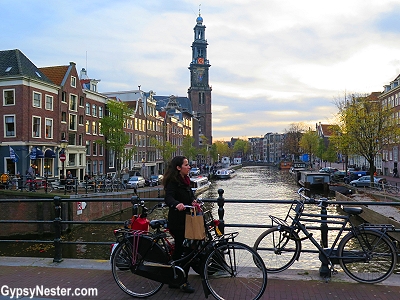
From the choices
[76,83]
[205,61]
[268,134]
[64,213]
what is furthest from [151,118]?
[268,134]

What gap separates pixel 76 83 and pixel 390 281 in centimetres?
3703

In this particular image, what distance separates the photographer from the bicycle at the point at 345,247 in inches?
200

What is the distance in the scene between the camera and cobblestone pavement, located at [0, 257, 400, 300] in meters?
4.68

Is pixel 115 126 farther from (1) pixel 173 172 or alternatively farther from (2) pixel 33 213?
(1) pixel 173 172

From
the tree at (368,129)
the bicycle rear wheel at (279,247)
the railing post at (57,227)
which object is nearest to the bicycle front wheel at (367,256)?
the bicycle rear wheel at (279,247)

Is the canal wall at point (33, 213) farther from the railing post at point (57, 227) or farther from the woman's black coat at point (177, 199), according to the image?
the woman's black coat at point (177, 199)

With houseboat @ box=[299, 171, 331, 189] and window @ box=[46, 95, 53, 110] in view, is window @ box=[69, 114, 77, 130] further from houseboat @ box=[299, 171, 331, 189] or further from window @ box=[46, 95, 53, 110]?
houseboat @ box=[299, 171, 331, 189]

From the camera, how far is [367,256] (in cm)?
519

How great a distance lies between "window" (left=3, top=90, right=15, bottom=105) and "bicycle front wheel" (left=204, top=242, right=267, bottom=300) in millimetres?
30651

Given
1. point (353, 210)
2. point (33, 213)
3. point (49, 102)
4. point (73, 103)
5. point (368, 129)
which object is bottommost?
point (33, 213)

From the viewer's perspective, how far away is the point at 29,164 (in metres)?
31.0

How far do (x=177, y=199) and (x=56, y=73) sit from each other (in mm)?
35085

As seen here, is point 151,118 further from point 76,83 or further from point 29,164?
point 29,164

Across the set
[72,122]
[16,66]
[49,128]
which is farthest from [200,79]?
[16,66]
